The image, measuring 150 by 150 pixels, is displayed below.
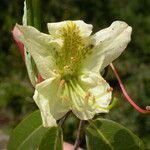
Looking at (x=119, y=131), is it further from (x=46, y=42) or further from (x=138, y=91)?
(x=138, y=91)

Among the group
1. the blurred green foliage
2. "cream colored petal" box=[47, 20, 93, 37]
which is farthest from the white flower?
the blurred green foliage

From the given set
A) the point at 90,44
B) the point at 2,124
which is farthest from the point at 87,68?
the point at 2,124

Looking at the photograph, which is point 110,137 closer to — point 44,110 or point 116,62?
point 44,110

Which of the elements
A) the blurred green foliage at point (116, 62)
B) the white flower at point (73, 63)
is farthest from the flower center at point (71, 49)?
the blurred green foliage at point (116, 62)

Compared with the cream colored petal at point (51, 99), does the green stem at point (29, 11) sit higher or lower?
higher

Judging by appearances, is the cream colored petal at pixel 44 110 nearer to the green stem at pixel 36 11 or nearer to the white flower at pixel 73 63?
the white flower at pixel 73 63

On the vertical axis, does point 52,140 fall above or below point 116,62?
above

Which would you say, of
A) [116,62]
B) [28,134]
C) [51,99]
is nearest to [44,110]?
[51,99]
